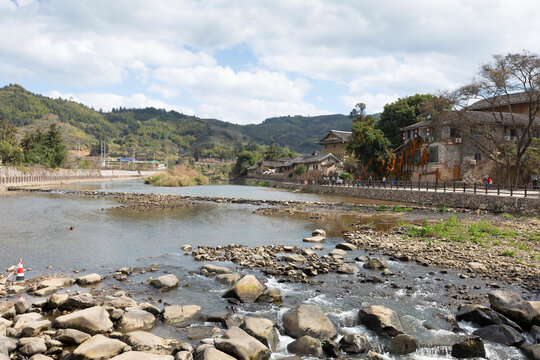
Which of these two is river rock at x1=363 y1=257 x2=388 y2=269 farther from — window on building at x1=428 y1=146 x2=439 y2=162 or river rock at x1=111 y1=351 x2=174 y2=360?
window on building at x1=428 y1=146 x2=439 y2=162

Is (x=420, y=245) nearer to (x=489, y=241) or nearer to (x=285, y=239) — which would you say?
(x=489, y=241)

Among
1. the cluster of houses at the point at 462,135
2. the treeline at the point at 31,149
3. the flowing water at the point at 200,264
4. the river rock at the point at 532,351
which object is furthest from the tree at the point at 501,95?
the treeline at the point at 31,149

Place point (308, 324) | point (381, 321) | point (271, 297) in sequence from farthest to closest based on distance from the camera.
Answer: point (271, 297) → point (381, 321) → point (308, 324)

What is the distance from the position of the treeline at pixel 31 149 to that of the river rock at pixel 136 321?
6850cm

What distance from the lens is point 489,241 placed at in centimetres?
1625

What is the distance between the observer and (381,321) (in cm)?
798

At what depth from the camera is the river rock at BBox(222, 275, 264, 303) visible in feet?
31.8

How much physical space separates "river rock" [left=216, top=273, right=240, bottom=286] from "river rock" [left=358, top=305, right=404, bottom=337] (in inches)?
164

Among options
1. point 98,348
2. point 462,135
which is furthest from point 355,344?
point 462,135

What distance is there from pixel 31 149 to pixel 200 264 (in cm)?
7469

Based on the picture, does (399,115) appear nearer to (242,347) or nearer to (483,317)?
(483,317)

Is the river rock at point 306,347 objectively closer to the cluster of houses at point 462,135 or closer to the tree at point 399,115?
the cluster of houses at point 462,135

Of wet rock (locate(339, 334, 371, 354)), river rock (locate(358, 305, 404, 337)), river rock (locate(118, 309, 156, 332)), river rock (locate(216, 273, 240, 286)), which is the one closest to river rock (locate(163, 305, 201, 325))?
river rock (locate(118, 309, 156, 332))

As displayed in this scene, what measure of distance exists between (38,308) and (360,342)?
7.40 m
